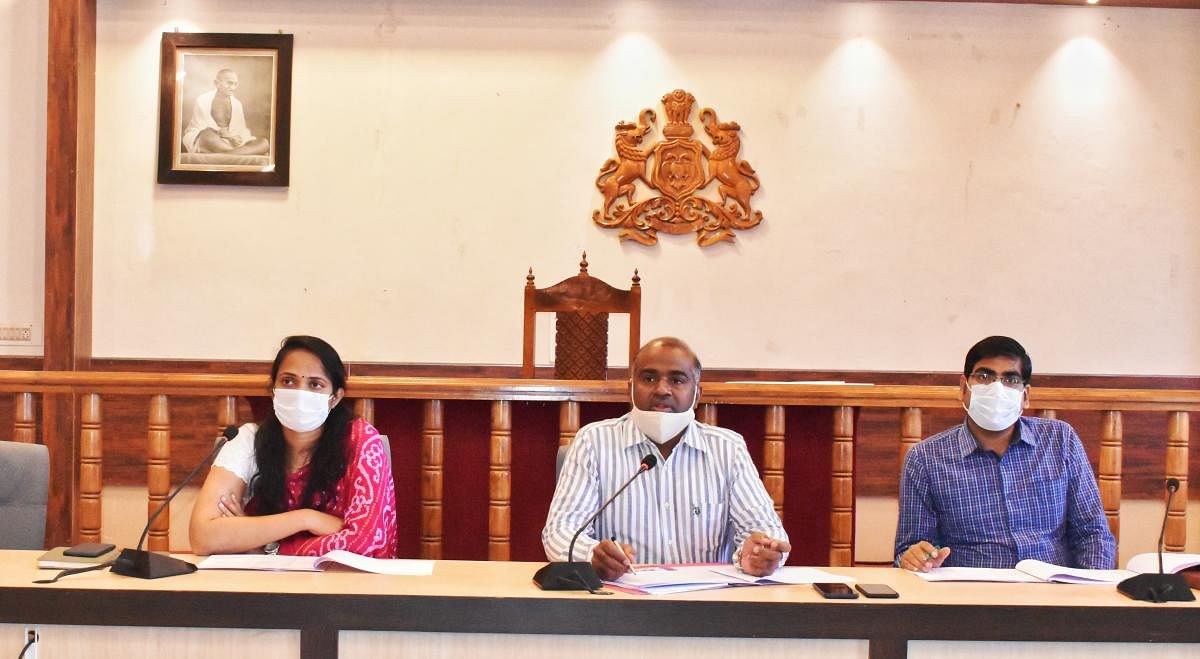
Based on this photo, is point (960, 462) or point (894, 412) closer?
point (960, 462)

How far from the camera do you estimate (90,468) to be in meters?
2.84

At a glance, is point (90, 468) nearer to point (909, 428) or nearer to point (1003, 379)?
point (909, 428)

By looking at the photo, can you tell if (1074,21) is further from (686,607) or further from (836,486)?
(686,607)

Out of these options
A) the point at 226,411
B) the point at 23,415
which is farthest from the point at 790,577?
the point at 23,415

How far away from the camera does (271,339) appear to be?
498 cm

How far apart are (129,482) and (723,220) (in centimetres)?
311

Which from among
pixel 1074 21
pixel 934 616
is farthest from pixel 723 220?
pixel 934 616

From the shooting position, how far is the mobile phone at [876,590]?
1762mm

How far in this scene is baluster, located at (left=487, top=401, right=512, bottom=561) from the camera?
2795 mm

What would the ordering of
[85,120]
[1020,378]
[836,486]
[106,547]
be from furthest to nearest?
[85,120]
[836,486]
[1020,378]
[106,547]

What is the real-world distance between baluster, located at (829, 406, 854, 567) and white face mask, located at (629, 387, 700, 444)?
1.77ft

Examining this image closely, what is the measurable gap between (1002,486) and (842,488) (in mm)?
427

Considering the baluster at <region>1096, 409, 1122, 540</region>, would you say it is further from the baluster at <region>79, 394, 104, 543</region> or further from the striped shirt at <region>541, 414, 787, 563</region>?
the baluster at <region>79, 394, 104, 543</region>

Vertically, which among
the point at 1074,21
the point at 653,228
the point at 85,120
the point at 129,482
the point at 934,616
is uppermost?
the point at 1074,21
